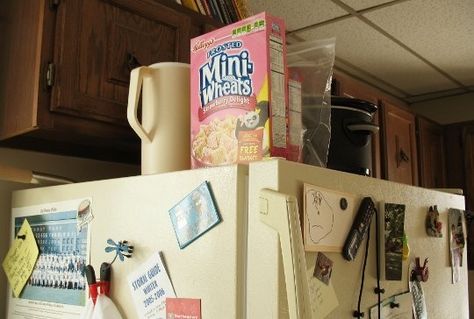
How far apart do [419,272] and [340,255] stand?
290 millimetres

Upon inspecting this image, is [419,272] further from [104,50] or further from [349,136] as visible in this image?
[104,50]

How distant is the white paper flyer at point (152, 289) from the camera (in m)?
0.71

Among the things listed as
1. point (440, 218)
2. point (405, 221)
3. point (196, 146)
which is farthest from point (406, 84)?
point (196, 146)

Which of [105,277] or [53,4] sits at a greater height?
[53,4]

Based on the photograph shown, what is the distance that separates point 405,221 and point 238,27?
0.46 m

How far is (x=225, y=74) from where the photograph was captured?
2.56 ft

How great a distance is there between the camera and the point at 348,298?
726 mm

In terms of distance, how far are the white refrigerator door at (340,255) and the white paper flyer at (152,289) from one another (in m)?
0.15

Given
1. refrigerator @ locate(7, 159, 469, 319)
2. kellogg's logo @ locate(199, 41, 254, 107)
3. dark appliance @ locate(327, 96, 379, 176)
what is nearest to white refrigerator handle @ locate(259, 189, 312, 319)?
refrigerator @ locate(7, 159, 469, 319)

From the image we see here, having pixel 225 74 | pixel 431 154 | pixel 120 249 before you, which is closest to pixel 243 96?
pixel 225 74

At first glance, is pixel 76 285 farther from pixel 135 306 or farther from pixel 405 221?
pixel 405 221

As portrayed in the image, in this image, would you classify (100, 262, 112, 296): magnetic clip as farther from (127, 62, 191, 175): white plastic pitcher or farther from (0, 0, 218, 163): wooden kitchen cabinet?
(0, 0, 218, 163): wooden kitchen cabinet

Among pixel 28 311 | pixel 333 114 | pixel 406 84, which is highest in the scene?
pixel 406 84

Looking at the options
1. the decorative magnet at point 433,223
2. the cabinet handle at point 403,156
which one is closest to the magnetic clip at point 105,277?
the decorative magnet at point 433,223
